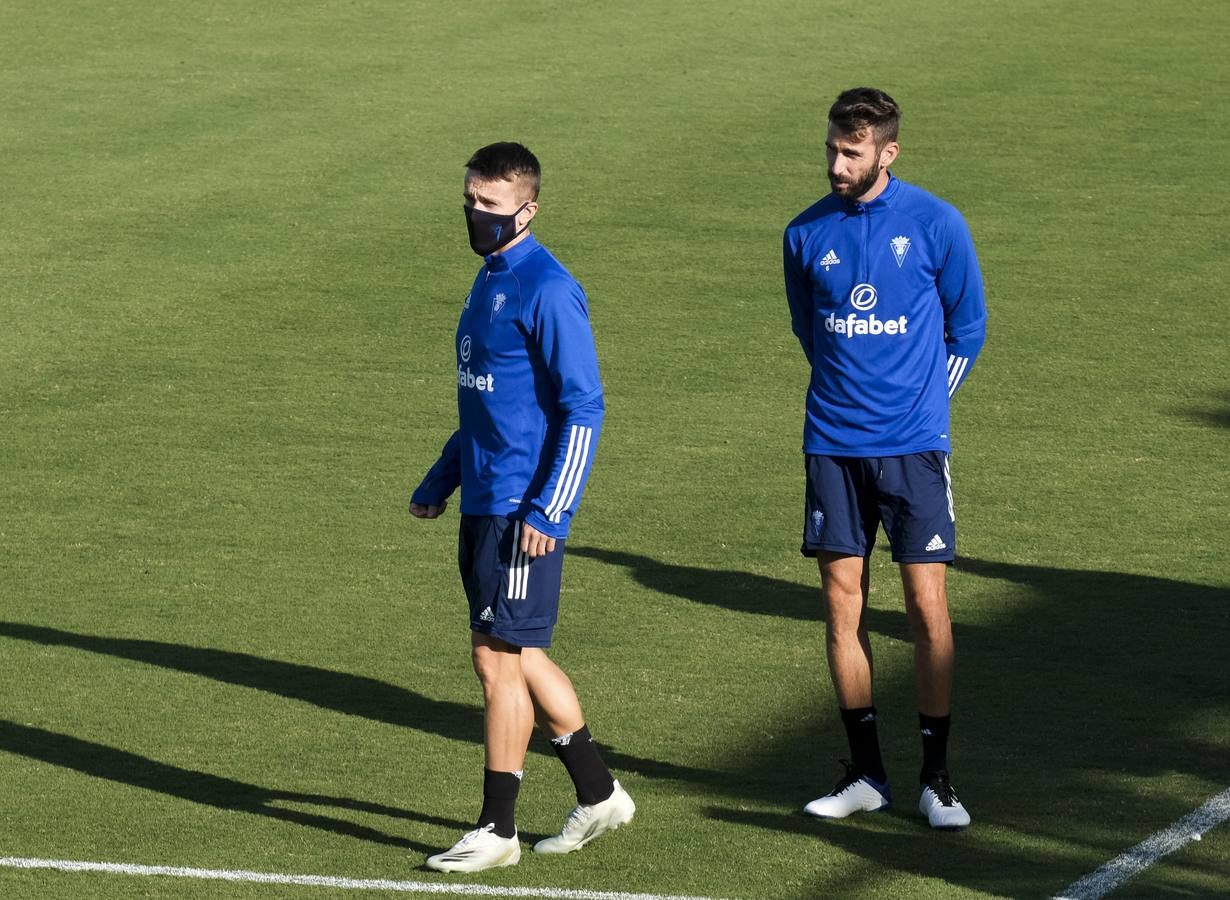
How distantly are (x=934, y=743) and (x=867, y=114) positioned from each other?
6.03ft

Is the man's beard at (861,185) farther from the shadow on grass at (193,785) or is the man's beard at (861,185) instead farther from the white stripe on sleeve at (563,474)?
the shadow on grass at (193,785)

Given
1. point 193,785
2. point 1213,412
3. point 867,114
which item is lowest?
point 193,785

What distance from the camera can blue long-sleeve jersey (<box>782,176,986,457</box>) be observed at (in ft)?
19.6

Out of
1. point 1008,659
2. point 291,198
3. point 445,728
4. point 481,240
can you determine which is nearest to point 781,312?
point 291,198

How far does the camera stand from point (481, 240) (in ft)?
18.5

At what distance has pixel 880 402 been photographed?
236 inches

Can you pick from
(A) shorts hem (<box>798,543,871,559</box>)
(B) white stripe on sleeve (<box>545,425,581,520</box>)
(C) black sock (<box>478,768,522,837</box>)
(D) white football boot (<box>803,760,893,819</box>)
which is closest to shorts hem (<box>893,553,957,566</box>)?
(A) shorts hem (<box>798,543,871,559</box>)

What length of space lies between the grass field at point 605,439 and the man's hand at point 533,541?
0.89 m

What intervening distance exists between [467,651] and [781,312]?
6121mm

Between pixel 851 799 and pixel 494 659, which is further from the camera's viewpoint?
pixel 851 799

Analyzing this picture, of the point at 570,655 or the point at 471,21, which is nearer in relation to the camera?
the point at 570,655

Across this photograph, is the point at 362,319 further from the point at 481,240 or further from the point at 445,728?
the point at 481,240

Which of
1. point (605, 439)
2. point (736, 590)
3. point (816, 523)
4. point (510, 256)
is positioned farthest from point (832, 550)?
point (605, 439)

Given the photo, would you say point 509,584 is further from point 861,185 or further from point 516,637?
point 861,185
